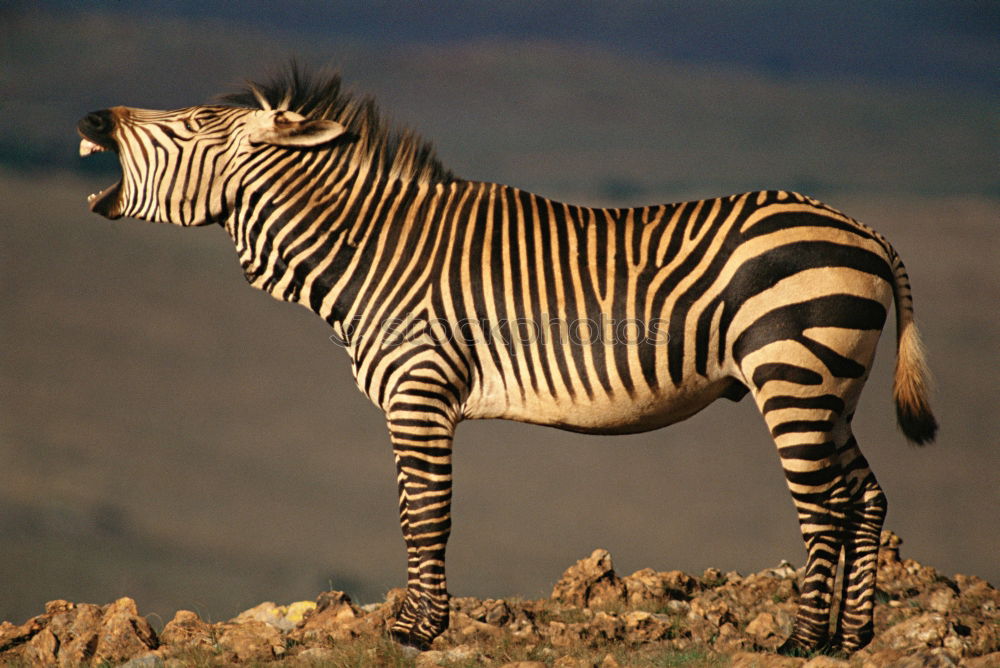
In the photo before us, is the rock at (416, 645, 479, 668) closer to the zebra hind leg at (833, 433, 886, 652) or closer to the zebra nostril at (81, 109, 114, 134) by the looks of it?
the zebra hind leg at (833, 433, 886, 652)

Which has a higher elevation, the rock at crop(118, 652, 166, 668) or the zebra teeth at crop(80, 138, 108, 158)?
the zebra teeth at crop(80, 138, 108, 158)

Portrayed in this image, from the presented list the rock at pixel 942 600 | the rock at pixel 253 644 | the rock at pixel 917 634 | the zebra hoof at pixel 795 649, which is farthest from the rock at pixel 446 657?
the rock at pixel 942 600

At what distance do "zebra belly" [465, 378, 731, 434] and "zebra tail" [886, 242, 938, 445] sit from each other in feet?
4.03

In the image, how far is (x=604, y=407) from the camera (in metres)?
6.78

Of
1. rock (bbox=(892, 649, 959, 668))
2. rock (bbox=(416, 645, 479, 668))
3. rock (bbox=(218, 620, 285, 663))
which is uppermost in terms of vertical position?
rock (bbox=(218, 620, 285, 663))

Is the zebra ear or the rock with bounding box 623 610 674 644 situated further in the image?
the rock with bounding box 623 610 674 644

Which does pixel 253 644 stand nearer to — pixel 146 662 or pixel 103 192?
pixel 146 662

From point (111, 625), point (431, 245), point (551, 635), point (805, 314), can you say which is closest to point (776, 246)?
point (805, 314)

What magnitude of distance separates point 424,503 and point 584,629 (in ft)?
6.09

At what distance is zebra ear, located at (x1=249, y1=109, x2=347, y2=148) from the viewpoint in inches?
280

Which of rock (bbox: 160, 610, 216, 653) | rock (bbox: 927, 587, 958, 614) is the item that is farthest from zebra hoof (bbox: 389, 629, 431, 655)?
rock (bbox: 927, 587, 958, 614)

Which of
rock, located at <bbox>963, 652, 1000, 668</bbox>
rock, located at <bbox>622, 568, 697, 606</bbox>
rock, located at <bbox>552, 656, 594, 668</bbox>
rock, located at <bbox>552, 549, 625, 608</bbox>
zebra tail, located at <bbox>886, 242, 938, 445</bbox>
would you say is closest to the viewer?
rock, located at <bbox>963, 652, 1000, 668</bbox>

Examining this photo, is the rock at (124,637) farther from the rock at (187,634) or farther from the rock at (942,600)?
the rock at (942,600)

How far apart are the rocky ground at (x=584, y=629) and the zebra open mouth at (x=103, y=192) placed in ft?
9.86
